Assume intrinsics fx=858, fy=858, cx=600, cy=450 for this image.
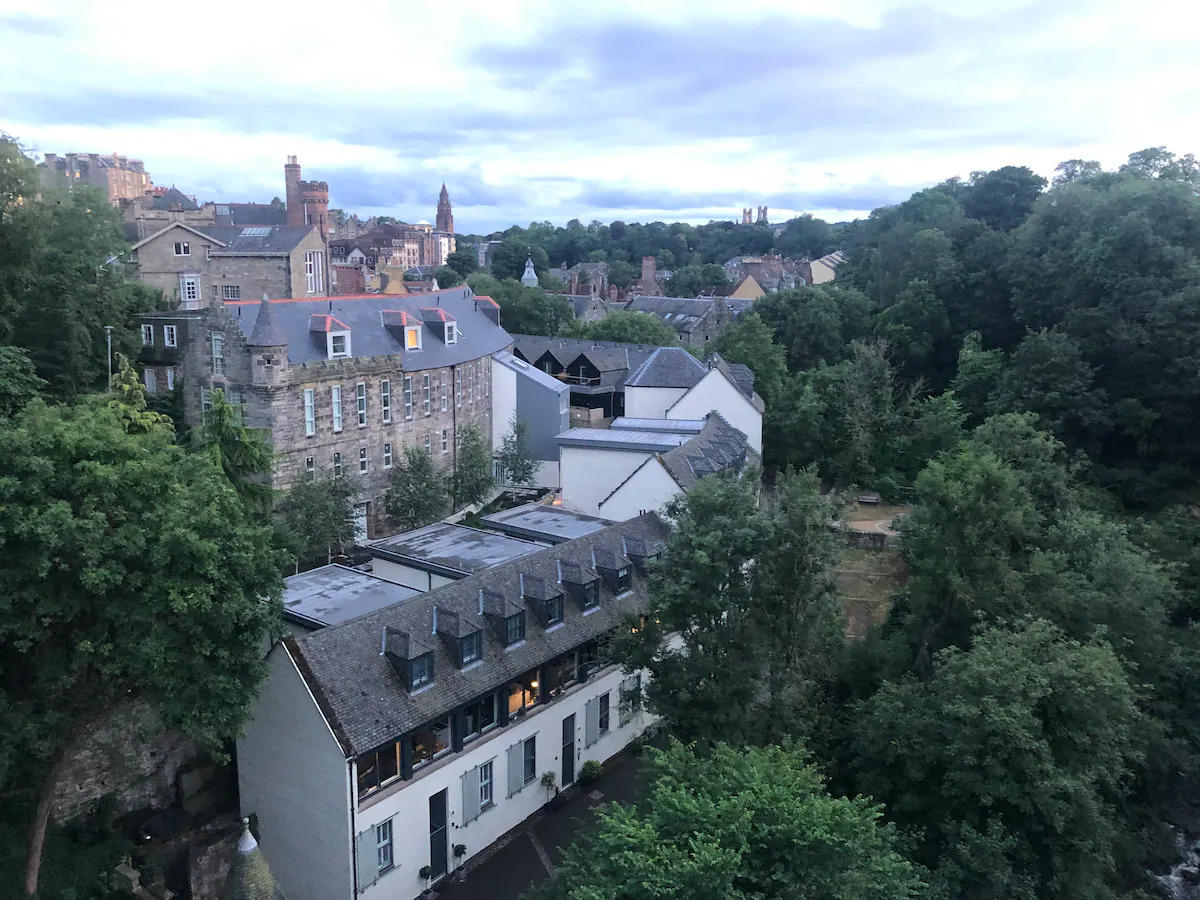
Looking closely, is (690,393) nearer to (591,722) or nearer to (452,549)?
(452,549)

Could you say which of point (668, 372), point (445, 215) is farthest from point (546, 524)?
point (445, 215)

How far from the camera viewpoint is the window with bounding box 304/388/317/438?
120 ft

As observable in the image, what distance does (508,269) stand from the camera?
123500mm

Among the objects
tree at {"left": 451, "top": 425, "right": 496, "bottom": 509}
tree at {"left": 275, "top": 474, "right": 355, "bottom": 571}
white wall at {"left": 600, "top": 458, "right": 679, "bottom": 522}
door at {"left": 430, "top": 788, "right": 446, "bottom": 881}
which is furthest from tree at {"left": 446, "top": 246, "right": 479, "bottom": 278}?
door at {"left": 430, "top": 788, "right": 446, "bottom": 881}

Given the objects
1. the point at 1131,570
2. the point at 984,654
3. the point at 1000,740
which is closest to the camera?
the point at 1000,740

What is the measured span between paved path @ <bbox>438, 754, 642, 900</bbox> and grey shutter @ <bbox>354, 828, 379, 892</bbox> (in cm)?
211

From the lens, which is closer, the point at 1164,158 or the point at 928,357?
the point at 1164,158

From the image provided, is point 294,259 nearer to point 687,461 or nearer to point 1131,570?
point 687,461

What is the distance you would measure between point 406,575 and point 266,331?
13.9 meters

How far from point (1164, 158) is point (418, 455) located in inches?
1958

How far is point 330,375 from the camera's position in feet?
123

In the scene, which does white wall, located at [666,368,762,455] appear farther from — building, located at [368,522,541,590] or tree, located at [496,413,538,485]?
building, located at [368,522,541,590]

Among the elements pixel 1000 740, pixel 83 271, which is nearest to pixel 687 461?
pixel 1000 740

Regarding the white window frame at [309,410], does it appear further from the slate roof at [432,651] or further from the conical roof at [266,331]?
the slate roof at [432,651]
